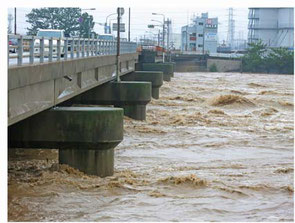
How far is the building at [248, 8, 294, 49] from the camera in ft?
472

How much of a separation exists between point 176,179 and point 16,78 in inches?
220

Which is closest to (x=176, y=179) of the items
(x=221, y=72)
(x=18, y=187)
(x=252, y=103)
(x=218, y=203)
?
(x=218, y=203)

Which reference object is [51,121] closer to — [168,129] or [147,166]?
[147,166]

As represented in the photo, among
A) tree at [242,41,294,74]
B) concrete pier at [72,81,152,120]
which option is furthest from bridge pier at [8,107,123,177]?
tree at [242,41,294,74]

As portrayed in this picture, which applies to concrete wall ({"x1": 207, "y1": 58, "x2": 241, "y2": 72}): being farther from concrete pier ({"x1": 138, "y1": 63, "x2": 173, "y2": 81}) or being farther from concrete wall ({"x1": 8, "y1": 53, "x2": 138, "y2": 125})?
concrete wall ({"x1": 8, "y1": 53, "x2": 138, "y2": 125})

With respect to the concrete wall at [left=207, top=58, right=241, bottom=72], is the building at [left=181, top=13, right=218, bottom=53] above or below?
above

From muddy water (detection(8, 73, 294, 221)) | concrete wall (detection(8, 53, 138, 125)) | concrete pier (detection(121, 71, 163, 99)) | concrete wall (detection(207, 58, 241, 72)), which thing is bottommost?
concrete wall (detection(207, 58, 241, 72))

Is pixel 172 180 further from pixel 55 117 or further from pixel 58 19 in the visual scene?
pixel 58 19

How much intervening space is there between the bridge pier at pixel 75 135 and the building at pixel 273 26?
127730 millimetres

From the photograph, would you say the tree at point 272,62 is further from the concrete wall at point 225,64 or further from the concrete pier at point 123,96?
the concrete pier at point 123,96

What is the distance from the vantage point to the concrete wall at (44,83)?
49.9ft

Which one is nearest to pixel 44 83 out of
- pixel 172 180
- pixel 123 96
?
pixel 172 180

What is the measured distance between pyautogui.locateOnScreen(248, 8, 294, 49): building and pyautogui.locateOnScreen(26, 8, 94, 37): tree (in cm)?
6436

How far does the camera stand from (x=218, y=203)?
16.6 metres
